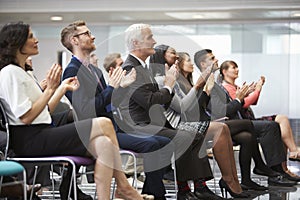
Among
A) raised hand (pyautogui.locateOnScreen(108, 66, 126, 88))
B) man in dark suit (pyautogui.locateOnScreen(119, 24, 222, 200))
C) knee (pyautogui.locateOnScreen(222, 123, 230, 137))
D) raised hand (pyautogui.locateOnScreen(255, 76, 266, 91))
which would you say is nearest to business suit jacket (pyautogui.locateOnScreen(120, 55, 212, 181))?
man in dark suit (pyautogui.locateOnScreen(119, 24, 222, 200))

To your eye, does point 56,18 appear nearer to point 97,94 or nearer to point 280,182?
point 280,182

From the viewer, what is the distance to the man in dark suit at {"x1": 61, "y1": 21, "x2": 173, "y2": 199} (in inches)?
132

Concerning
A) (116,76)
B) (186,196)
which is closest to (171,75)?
(116,76)

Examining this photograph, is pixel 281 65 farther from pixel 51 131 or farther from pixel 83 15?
pixel 51 131

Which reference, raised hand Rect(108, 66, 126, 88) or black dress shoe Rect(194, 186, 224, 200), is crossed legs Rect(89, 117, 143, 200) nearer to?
raised hand Rect(108, 66, 126, 88)

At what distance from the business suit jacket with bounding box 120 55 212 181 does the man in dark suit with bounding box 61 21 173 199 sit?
106mm

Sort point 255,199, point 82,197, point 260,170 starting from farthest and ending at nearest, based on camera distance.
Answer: point 260,170 → point 255,199 → point 82,197

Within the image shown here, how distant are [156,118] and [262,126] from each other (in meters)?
1.35

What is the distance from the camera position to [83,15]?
720 centimetres

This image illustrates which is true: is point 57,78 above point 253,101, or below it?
above

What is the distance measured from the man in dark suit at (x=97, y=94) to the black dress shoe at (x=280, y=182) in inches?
54.6

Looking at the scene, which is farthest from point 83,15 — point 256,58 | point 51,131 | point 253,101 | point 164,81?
point 51,131

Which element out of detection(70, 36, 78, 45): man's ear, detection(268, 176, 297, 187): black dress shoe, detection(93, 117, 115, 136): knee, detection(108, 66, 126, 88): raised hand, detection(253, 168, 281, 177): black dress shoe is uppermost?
detection(70, 36, 78, 45): man's ear

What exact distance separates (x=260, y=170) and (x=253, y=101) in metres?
0.56
